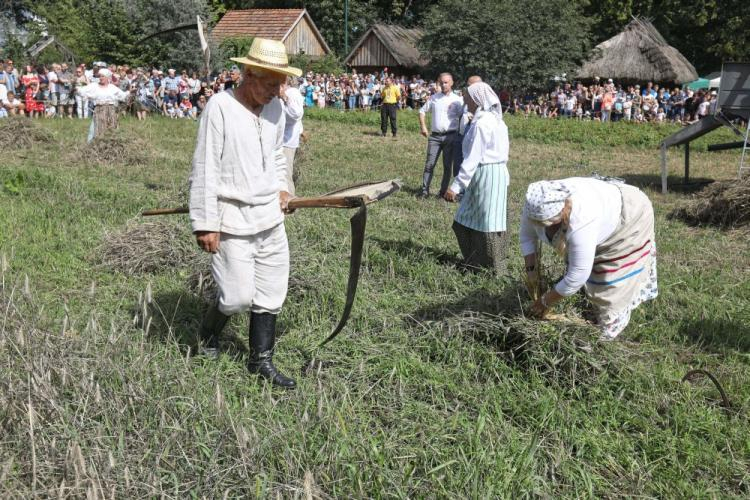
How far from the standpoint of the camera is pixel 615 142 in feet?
63.6

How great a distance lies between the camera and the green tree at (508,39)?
32625mm

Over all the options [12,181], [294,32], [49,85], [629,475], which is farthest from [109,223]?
[294,32]

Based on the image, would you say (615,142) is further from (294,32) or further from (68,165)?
(294,32)

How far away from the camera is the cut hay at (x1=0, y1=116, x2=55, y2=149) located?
44.5 ft

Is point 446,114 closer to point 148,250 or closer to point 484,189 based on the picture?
point 484,189

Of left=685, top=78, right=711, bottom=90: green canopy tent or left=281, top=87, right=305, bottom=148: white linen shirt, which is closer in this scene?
left=281, top=87, right=305, bottom=148: white linen shirt

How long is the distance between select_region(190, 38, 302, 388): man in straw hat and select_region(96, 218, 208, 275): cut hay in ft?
6.14

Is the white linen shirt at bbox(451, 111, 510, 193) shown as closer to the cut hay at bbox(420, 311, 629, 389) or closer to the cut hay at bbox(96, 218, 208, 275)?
the cut hay at bbox(420, 311, 629, 389)

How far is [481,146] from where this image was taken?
6344 millimetres

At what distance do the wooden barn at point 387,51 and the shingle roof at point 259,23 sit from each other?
4118 mm

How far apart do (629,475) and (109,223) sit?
605 centimetres

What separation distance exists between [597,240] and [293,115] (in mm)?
5492

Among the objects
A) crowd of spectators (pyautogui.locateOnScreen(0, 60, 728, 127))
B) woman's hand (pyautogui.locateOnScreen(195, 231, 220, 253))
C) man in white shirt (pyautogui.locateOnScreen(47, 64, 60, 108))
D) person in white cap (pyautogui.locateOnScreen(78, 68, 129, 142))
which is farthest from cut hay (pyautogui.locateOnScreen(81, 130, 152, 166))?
woman's hand (pyautogui.locateOnScreen(195, 231, 220, 253))

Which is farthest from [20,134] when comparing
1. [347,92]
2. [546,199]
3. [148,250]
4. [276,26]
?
[276,26]
